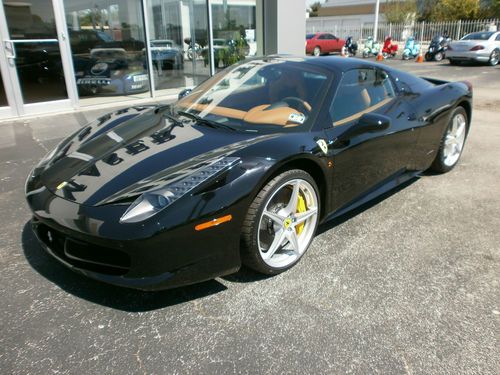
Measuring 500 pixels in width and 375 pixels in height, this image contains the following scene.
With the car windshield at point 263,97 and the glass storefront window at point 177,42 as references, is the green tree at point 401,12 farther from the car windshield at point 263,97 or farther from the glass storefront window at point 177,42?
the car windshield at point 263,97

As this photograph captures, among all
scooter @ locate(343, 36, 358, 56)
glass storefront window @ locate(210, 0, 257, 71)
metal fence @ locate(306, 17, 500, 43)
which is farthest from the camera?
metal fence @ locate(306, 17, 500, 43)

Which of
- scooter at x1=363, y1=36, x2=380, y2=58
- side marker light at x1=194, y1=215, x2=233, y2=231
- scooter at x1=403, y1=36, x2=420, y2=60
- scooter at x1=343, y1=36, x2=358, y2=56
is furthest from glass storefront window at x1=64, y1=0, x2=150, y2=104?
scooter at x1=343, y1=36, x2=358, y2=56

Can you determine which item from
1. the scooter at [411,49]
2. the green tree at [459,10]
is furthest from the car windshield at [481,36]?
the green tree at [459,10]

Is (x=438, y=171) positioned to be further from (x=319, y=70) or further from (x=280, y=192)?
(x=280, y=192)

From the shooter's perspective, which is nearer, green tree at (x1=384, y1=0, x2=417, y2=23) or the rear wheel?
the rear wheel

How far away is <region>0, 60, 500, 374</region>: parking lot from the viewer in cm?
195

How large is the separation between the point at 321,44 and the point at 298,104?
2377cm

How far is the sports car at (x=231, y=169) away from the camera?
210 centimetres

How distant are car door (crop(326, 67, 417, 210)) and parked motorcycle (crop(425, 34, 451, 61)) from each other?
1841cm

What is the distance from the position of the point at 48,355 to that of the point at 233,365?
88 cm

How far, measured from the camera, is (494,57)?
16766 millimetres

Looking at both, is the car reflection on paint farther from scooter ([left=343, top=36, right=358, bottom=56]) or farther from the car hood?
scooter ([left=343, top=36, right=358, bottom=56])

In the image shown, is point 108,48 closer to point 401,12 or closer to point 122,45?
point 122,45

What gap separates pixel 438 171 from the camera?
445cm
